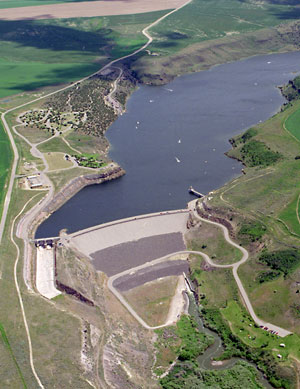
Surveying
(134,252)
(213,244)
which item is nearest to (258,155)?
(213,244)

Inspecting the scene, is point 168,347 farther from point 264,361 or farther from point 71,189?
point 71,189

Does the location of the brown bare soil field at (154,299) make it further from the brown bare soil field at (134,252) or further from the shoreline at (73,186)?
the shoreline at (73,186)

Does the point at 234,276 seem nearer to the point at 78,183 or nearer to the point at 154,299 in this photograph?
the point at 154,299

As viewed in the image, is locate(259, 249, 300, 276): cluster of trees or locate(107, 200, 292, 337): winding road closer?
locate(107, 200, 292, 337): winding road

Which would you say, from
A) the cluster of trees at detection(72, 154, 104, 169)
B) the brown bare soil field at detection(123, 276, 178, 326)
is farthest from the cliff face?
the brown bare soil field at detection(123, 276, 178, 326)

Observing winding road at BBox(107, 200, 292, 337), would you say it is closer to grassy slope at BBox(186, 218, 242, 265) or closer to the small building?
grassy slope at BBox(186, 218, 242, 265)

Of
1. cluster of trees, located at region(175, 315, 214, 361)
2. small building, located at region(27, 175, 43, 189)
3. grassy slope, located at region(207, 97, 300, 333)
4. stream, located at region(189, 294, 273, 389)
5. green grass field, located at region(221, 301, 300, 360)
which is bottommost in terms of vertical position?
stream, located at region(189, 294, 273, 389)

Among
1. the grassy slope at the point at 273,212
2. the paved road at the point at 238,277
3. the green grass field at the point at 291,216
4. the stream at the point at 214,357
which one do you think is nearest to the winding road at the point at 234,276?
the paved road at the point at 238,277

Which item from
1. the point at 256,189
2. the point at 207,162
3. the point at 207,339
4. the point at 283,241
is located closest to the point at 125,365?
the point at 207,339
